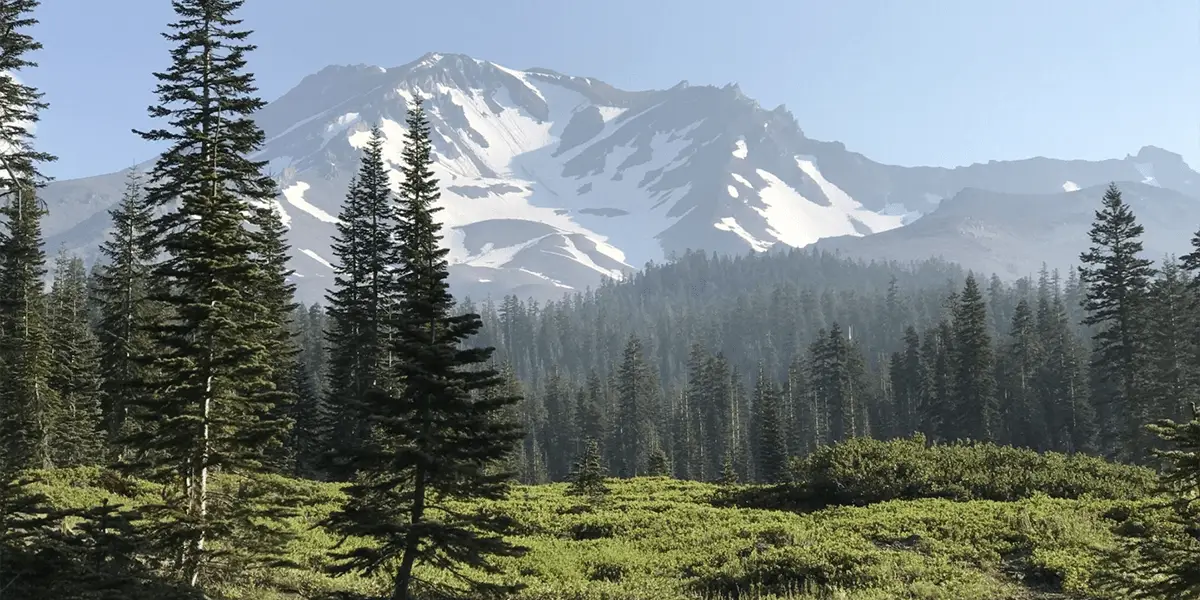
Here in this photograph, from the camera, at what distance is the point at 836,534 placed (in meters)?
18.7

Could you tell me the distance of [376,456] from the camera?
11.6m

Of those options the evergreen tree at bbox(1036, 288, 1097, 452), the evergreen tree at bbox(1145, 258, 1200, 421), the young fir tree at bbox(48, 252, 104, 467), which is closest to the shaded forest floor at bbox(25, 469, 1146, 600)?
the young fir tree at bbox(48, 252, 104, 467)

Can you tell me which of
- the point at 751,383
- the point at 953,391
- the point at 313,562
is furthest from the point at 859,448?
the point at 751,383

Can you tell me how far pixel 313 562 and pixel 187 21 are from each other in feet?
68.7

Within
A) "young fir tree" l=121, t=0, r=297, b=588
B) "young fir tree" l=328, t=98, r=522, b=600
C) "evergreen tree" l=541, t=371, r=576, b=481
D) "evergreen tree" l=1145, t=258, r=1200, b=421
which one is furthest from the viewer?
"evergreen tree" l=541, t=371, r=576, b=481

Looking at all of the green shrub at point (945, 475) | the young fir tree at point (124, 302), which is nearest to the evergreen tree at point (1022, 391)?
the green shrub at point (945, 475)

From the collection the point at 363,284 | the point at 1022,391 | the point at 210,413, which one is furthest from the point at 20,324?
the point at 1022,391

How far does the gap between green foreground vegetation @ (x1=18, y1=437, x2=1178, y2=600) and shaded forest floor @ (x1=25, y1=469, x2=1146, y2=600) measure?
0.16ft

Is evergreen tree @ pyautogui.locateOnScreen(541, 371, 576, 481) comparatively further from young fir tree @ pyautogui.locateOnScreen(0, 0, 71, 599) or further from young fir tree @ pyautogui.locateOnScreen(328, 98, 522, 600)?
young fir tree @ pyautogui.locateOnScreen(328, 98, 522, 600)

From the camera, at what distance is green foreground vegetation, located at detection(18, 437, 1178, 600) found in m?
14.4

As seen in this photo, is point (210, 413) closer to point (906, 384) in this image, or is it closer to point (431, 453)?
point (431, 453)

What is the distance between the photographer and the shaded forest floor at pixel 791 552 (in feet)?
47.1

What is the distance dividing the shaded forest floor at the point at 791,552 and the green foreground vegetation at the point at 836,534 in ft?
0.16

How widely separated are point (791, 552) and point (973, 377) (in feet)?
182
